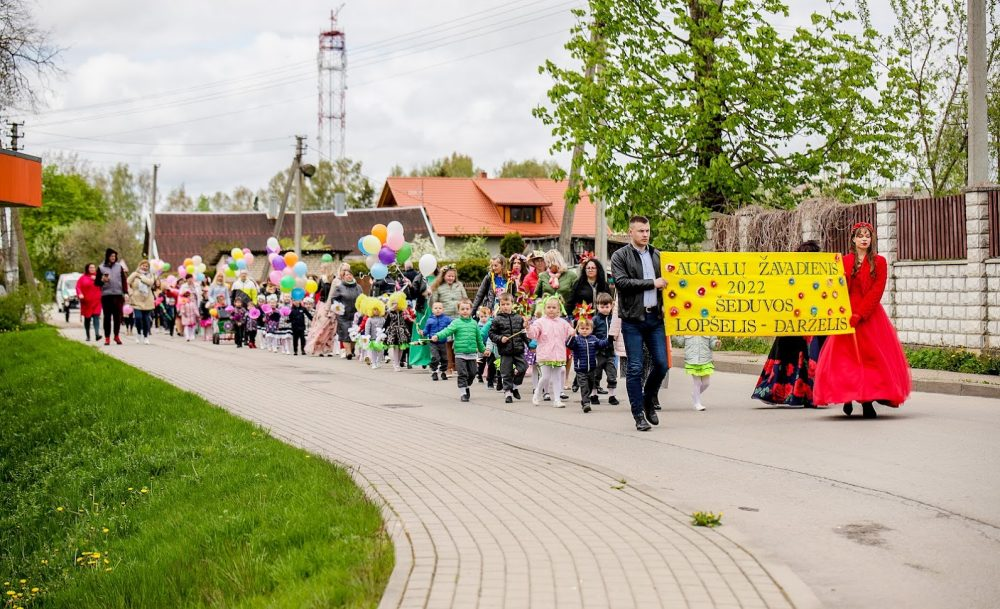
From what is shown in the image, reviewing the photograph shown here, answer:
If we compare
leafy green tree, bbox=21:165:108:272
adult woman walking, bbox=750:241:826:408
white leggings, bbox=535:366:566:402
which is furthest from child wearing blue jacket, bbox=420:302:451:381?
leafy green tree, bbox=21:165:108:272

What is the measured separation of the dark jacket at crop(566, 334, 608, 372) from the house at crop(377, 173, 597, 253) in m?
62.3

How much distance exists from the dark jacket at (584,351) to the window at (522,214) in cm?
6568

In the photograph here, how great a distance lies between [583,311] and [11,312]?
27.9 meters

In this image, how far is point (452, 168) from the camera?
11075 centimetres

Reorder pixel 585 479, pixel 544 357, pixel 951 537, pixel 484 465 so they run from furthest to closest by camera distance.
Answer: pixel 544 357
pixel 484 465
pixel 585 479
pixel 951 537

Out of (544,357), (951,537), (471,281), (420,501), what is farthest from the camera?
(471,281)

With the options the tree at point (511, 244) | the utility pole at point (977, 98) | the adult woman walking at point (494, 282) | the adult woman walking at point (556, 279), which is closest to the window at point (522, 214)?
the tree at point (511, 244)

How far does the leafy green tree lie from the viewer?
102 metres

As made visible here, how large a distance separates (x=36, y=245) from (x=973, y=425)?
9933cm

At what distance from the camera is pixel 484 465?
9.96m

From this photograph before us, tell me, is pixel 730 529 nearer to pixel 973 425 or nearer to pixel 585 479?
pixel 585 479

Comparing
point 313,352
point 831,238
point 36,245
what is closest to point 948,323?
point 831,238

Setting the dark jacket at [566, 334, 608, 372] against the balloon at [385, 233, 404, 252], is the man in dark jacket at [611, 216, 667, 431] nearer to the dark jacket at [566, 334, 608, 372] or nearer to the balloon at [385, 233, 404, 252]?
the dark jacket at [566, 334, 608, 372]

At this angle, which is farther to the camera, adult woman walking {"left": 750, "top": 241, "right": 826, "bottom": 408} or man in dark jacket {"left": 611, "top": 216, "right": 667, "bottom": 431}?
adult woman walking {"left": 750, "top": 241, "right": 826, "bottom": 408}
